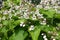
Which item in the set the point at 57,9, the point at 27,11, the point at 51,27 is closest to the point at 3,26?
the point at 27,11

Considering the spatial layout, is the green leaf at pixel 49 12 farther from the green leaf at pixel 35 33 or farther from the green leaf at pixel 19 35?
the green leaf at pixel 19 35

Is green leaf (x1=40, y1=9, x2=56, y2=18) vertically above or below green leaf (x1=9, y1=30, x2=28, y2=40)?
above

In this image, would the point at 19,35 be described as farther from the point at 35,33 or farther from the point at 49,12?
the point at 49,12

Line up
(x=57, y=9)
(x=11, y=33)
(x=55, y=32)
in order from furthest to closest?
(x=57, y=9)
(x=11, y=33)
(x=55, y=32)

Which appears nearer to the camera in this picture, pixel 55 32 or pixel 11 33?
pixel 55 32

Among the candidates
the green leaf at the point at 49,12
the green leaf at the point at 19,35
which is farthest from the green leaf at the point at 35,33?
the green leaf at the point at 49,12

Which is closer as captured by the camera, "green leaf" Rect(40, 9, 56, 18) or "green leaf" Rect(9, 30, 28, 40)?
"green leaf" Rect(9, 30, 28, 40)

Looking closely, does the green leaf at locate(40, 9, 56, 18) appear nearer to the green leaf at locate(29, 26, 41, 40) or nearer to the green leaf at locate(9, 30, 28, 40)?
the green leaf at locate(29, 26, 41, 40)

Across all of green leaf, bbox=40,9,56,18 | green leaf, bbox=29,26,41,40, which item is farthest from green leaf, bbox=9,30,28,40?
green leaf, bbox=40,9,56,18

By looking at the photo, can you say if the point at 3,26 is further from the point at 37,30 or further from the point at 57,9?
the point at 57,9

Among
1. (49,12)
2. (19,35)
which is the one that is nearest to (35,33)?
(19,35)

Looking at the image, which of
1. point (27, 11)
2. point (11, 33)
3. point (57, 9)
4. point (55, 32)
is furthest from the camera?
point (57, 9)
